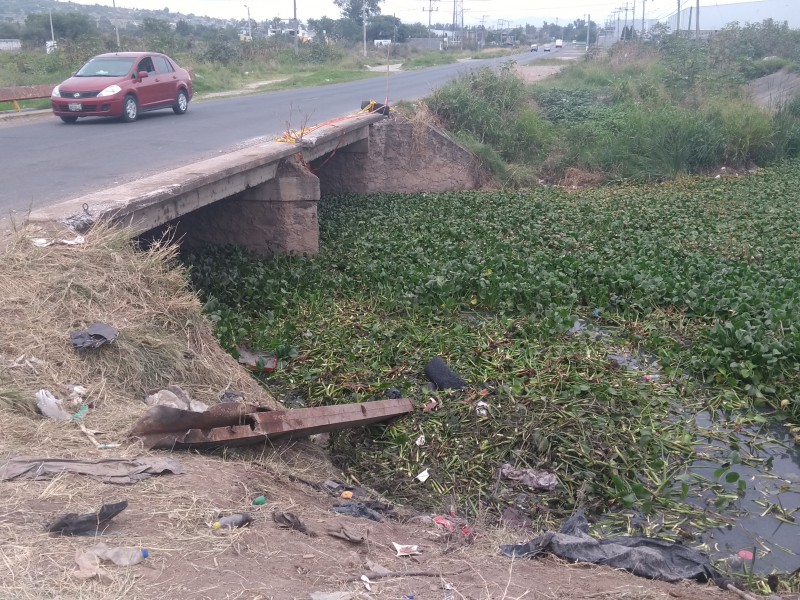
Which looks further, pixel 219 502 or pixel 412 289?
pixel 412 289

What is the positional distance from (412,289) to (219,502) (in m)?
5.47

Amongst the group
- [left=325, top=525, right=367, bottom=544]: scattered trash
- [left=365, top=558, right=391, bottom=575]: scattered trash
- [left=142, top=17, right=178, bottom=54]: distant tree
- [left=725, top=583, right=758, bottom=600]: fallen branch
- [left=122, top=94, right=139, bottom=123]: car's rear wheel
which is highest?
[left=142, top=17, right=178, bottom=54]: distant tree

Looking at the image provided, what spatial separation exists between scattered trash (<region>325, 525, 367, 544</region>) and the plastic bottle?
103cm

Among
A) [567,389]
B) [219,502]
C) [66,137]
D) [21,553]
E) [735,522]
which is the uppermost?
[66,137]

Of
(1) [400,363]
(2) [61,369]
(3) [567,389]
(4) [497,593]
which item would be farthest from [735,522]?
(2) [61,369]

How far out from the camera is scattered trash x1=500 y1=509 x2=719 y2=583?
4133 millimetres

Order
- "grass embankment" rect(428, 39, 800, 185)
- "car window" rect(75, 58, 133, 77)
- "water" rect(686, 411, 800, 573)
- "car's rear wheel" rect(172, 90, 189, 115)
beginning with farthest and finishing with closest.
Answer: "car's rear wheel" rect(172, 90, 189, 115)
"grass embankment" rect(428, 39, 800, 185)
"car window" rect(75, 58, 133, 77)
"water" rect(686, 411, 800, 573)

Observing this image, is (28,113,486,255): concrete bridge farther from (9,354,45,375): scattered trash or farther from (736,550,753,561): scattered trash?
(736,550,753,561): scattered trash

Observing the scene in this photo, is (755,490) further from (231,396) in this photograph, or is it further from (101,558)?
(101,558)

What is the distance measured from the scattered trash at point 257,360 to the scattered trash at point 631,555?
3807 millimetres

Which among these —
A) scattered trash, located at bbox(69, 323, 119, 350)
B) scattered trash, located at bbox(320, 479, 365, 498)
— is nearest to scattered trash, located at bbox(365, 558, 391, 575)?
scattered trash, located at bbox(320, 479, 365, 498)

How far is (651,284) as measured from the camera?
897cm

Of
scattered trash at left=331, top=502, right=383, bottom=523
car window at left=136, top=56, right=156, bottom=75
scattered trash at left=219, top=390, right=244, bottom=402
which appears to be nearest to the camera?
scattered trash at left=331, top=502, right=383, bottom=523

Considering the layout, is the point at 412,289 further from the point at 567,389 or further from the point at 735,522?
the point at 735,522
